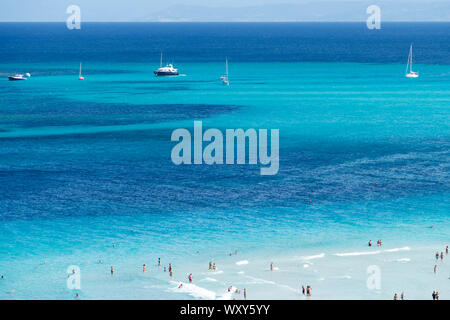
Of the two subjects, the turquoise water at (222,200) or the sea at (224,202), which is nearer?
the sea at (224,202)

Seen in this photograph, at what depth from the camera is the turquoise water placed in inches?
1914

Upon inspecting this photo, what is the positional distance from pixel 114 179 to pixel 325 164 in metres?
23.0

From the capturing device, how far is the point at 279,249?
2114 inches

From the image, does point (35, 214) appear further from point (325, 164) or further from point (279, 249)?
point (325, 164)

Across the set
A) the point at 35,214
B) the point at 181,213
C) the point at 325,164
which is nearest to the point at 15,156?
the point at 35,214

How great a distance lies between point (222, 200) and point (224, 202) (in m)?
0.61

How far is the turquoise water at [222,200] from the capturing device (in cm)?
4862

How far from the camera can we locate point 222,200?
64.9m

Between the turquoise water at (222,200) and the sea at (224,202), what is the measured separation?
181mm

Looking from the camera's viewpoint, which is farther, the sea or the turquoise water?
the turquoise water

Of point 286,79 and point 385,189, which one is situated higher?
point 286,79

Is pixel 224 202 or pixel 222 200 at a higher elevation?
pixel 222 200

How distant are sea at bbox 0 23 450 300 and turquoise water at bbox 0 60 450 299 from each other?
0.59ft

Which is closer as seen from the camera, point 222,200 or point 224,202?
point 224,202
